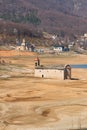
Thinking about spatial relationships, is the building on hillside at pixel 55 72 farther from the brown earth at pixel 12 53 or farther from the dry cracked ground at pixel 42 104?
the brown earth at pixel 12 53

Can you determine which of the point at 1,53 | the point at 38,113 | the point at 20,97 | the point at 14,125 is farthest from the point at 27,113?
the point at 1,53

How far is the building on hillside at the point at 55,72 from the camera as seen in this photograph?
7618cm

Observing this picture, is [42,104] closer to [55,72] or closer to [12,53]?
[55,72]

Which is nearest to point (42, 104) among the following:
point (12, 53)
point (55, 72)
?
point (55, 72)

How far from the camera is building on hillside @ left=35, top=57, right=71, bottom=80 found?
7618cm

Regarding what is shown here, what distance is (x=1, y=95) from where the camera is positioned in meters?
57.5

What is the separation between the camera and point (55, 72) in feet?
253

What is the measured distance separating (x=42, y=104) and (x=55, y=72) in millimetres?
26710

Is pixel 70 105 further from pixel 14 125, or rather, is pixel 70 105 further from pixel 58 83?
pixel 58 83

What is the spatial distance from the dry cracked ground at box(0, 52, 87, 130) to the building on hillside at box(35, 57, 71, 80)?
3299 mm

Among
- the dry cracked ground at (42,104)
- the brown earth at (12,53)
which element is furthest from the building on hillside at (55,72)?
the brown earth at (12,53)

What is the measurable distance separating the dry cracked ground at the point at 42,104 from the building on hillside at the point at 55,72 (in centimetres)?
330

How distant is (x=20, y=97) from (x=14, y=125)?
15541mm

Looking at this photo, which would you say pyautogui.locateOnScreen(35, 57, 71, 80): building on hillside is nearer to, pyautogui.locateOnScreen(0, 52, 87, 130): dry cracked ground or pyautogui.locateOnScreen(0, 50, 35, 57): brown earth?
pyautogui.locateOnScreen(0, 52, 87, 130): dry cracked ground
